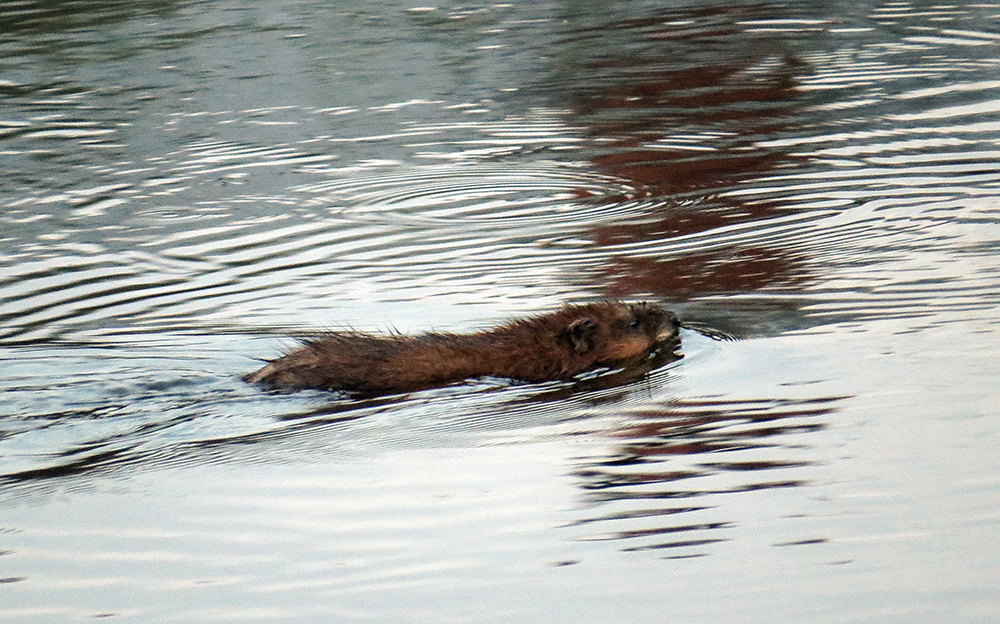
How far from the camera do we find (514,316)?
750 centimetres

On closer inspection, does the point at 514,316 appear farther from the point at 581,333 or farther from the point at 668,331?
the point at 668,331

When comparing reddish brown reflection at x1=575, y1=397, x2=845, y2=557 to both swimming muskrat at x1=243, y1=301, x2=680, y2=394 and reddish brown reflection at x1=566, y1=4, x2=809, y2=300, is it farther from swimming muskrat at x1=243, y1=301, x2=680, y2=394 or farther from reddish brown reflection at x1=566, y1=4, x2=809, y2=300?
reddish brown reflection at x1=566, y1=4, x2=809, y2=300

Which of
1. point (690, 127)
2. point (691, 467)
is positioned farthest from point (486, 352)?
point (690, 127)

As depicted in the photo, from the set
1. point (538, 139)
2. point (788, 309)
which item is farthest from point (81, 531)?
point (538, 139)

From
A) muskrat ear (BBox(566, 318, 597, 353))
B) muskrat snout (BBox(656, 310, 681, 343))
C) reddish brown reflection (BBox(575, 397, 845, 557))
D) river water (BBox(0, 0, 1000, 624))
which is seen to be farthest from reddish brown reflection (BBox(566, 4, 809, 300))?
reddish brown reflection (BBox(575, 397, 845, 557))

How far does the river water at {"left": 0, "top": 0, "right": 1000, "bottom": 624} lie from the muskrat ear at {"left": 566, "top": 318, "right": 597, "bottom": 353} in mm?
307

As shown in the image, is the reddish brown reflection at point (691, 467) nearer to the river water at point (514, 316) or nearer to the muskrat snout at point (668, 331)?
the river water at point (514, 316)

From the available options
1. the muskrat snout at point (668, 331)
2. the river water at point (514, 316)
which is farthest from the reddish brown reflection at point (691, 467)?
the muskrat snout at point (668, 331)

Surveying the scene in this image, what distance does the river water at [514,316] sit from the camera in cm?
453

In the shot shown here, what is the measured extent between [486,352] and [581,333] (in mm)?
498

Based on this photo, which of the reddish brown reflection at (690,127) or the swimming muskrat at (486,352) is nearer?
the swimming muskrat at (486,352)

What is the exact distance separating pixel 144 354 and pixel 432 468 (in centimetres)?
213

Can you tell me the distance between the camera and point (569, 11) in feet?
61.6

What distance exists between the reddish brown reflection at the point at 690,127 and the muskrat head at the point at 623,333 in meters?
0.83
